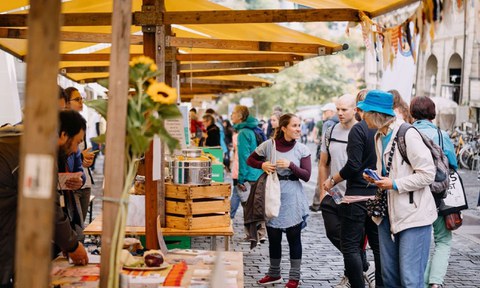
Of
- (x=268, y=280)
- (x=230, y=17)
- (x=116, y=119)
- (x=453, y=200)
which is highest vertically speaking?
(x=230, y=17)

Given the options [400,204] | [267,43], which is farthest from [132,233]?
[267,43]

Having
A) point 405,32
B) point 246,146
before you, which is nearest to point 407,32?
point 405,32

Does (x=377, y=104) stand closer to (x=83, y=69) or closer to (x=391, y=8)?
(x=391, y=8)

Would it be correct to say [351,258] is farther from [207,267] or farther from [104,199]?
[104,199]

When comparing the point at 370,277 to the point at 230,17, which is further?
the point at 370,277

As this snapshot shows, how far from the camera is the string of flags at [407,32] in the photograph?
6401mm

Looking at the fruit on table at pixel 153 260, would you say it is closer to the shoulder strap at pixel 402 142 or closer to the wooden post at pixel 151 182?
the wooden post at pixel 151 182

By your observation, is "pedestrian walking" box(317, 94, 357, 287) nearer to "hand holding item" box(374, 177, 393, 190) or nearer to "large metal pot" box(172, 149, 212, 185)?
"large metal pot" box(172, 149, 212, 185)

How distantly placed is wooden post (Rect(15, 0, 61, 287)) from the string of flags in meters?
3.83

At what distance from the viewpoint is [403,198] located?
241 inches

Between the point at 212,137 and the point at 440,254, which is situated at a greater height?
the point at 212,137

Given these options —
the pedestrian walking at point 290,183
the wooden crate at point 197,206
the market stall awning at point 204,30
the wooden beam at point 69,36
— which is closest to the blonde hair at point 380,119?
the market stall awning at point 204,30

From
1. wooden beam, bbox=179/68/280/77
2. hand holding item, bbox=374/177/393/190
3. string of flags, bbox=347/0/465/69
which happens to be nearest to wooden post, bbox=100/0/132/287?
hand holding item, bbox=374/177/393/190

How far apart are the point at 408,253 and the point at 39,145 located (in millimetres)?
3786
